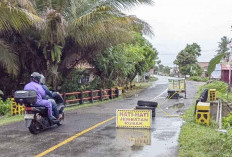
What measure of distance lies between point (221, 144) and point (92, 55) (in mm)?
12374

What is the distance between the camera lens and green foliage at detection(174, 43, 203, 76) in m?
74.3

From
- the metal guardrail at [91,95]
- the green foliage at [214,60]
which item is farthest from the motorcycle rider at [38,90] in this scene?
the metal guardrail at [91,95]

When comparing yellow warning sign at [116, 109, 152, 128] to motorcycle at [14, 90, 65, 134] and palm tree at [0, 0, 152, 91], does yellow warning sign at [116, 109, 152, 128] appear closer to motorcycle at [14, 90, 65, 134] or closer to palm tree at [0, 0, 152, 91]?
motorcycle at [14, 90, 65, 134]

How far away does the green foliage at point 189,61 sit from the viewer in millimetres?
74312

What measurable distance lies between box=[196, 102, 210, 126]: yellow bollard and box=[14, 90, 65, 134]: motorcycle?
477cm

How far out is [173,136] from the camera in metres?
8.35

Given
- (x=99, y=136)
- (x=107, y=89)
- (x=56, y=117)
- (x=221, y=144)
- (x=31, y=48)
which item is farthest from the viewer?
(x=107, y=89)

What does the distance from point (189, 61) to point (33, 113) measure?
227 ft

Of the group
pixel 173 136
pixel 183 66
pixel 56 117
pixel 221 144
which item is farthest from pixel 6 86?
pixel 183 66

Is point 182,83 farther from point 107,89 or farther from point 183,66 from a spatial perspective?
point 183,66

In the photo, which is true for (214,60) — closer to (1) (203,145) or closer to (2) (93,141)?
(1) (203,145)

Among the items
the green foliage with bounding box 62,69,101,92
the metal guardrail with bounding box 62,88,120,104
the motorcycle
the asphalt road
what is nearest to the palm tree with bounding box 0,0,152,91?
the metal guardrail with bounding box 62,88,120,104

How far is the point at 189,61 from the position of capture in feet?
244

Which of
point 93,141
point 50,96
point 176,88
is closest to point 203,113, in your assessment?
point 93,141
